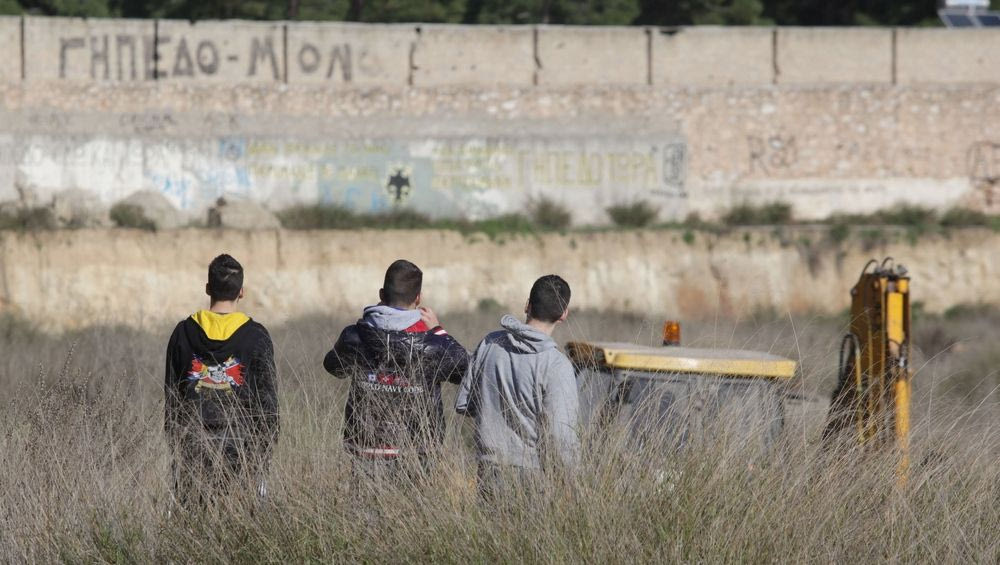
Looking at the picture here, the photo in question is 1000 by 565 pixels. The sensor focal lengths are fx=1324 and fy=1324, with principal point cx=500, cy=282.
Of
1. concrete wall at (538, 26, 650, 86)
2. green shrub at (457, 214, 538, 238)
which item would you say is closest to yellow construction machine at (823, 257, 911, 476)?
green shrub at (457, 214, 538, 238)

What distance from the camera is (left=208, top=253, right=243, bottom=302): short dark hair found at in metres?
5.99

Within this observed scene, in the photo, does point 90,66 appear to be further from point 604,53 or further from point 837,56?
point 837,56

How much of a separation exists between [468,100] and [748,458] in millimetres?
23368

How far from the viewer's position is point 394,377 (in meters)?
5.93

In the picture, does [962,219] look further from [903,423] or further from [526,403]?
[526,403]

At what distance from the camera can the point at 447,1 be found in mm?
39906

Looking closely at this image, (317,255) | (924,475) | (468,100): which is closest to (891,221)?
(468,100)

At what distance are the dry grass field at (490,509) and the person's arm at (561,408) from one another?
117mm

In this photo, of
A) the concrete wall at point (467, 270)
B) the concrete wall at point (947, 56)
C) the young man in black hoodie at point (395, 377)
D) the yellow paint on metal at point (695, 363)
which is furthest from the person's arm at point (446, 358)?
the concrete wall at point (947, 56)

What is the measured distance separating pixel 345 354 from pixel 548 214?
72.8 ft

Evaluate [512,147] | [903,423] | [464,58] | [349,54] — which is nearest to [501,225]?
[512,147]

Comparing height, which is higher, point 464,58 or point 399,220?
point 464,58

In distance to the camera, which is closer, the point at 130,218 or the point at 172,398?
the point at 172,398

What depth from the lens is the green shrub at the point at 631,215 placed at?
28406mm
